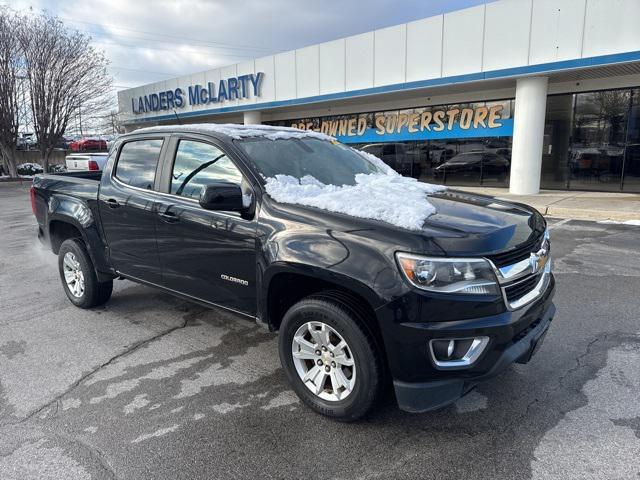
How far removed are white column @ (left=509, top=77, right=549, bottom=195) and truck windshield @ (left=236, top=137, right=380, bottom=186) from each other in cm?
1058

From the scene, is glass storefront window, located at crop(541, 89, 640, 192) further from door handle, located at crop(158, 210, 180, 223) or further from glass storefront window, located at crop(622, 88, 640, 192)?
door handle, located at crop(158, 210, 180, 223)

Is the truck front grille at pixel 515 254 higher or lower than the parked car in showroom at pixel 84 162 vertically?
lower

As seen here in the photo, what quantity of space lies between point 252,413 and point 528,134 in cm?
1268

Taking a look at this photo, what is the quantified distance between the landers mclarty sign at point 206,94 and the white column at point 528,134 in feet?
36.0

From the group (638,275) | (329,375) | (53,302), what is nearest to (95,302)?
(53,302)

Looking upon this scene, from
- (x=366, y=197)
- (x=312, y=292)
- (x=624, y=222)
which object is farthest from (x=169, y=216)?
(x=624, y=222)

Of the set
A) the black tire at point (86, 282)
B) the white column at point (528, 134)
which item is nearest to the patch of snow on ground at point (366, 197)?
the black tire at point (86, 282)

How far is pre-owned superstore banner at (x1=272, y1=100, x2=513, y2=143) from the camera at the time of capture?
15.3 metres

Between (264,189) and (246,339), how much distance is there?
162 centimetres

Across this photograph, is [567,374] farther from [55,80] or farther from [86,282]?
[55,80]

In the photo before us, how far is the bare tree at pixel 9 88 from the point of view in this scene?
23.8m

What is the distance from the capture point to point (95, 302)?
16.6ft

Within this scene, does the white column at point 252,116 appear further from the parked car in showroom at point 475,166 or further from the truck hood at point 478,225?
the truck hood at point 478,225

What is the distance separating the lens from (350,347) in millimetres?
2746
